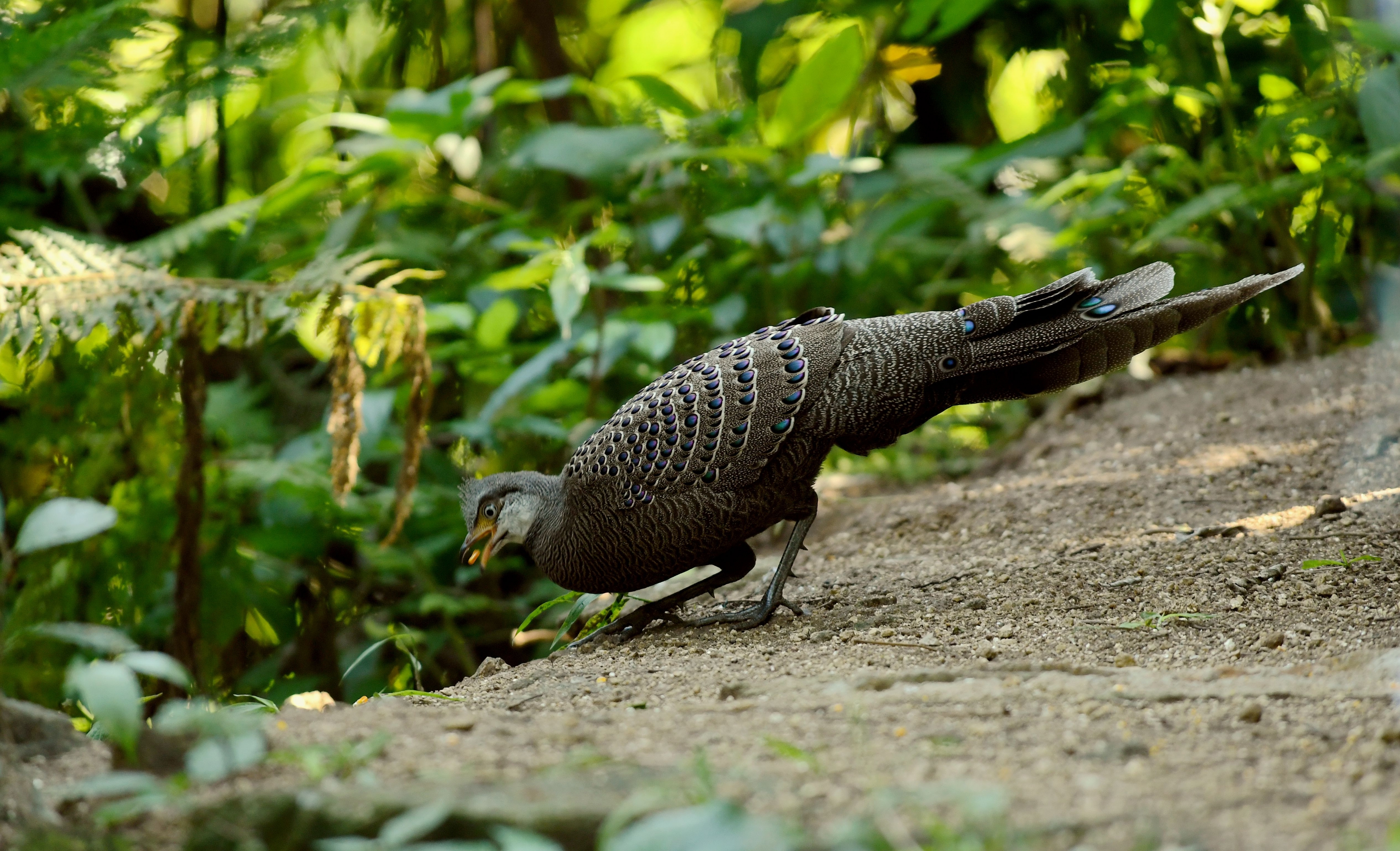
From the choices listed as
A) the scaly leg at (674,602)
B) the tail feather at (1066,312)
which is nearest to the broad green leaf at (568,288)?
the scaly leg at (674,602)

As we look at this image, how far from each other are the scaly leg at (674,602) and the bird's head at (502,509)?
0.42m

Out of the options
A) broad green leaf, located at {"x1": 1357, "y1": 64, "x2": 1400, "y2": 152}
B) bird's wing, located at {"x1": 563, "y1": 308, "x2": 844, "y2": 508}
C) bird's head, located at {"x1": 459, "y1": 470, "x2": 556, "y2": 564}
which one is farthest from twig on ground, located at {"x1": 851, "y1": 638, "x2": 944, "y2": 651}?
broad green leaf, located at {"x1": 1357, "y1": 64, "x2": 1400, "y2": 152}

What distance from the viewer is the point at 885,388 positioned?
3.32 m

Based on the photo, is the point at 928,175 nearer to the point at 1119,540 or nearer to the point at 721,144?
the point at 721,144

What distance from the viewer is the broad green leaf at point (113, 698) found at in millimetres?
1604

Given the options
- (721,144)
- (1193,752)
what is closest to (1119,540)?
(1193,752)

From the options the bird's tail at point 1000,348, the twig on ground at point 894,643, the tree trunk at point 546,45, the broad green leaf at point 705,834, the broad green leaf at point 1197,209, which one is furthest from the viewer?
the tree trunk at point 546,45

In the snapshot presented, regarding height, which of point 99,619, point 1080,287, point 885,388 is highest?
point 1080,287

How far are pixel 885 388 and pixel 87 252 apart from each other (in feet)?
8.31

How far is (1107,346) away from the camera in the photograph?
3285mm

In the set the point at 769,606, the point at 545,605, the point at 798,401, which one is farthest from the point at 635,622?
the point at 798,401

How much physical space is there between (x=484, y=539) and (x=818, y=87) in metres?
2.39

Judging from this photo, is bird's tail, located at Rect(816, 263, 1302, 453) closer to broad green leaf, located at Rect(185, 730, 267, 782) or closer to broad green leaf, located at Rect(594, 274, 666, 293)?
broad green leaf, located at Rect(594, 274, 666, 293)

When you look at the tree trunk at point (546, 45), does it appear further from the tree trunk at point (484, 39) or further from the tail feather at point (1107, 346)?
the tail feather at point (1107, 346)
